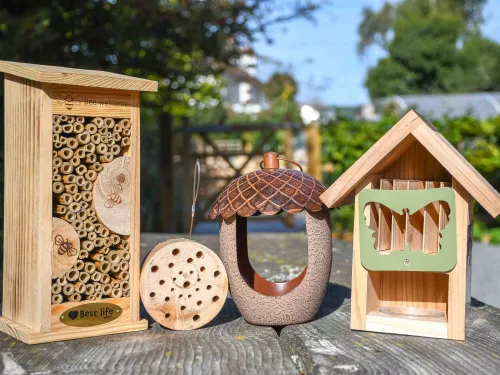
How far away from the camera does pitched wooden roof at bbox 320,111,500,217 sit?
2.34 meters

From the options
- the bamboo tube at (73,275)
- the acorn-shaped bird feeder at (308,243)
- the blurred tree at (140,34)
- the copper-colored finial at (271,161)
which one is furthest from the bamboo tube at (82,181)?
the blurred tree at (140,34)

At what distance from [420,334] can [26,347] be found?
4.55ft

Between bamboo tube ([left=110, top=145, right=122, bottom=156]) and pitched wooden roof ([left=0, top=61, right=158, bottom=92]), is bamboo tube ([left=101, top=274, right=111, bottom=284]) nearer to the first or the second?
bamboo tube ([left=110, top=145, right=122, bottom=156])

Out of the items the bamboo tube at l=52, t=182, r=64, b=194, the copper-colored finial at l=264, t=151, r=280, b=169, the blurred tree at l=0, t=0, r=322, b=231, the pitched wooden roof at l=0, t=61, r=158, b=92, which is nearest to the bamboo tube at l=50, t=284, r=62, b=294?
the bamboo tube at l=52, t=182, r=64, b=194

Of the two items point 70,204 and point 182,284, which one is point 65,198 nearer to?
point 70,204

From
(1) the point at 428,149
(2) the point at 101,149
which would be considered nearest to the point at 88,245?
(2) the point at 101,149

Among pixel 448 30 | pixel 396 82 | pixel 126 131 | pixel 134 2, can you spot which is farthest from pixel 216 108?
pixel 448 30

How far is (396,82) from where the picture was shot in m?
28.2

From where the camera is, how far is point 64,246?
2416mm

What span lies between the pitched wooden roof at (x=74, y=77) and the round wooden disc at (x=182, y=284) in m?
0.60

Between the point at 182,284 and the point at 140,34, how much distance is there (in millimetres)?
3948

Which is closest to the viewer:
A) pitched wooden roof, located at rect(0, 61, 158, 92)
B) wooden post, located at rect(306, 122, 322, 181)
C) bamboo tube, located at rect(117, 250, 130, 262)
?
pitched wooden roof, located at rect(0, 61, 158, 92)

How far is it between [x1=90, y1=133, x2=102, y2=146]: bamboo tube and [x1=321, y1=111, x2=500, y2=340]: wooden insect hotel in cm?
85

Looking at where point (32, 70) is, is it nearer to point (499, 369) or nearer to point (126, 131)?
point (126, 131)
